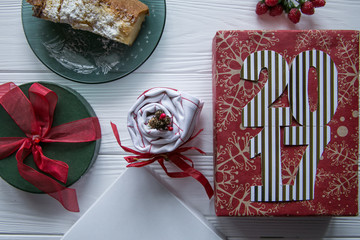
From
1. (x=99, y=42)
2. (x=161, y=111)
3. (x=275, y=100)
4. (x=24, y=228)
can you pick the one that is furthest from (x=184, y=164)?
(x=24, y=228)

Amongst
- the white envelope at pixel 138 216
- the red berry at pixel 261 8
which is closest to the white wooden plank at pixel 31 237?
the white envelope at pixel 138 216

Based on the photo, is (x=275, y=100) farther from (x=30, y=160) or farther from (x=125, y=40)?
(x=30, y=160)

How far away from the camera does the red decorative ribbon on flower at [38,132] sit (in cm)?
67

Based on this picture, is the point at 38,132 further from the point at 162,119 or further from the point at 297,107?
the point at 297,107

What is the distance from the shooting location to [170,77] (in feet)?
2.41

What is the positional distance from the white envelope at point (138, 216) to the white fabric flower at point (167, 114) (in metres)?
0.09

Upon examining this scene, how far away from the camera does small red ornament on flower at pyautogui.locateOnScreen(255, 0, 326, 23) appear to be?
26.6 inches

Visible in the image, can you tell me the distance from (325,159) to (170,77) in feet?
1.36

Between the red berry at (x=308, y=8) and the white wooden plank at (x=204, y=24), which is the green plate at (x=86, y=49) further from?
the red berry at (x=308, y=8)

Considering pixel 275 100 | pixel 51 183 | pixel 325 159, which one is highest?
pixel 275 100

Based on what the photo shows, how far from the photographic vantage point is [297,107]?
0.62m

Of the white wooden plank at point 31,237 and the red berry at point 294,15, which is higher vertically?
the red berry at point 294,15

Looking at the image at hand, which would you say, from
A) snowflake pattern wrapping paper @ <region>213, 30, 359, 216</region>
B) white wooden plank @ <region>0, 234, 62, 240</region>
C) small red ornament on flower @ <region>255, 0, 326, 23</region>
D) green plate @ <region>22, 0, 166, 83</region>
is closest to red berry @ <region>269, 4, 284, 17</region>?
small red ornament on flower @ <region>255, 0, 326, 23</region>

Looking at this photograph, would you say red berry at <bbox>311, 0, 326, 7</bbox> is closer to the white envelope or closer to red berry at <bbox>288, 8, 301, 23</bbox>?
red berry at <bbox>288, 8, 301, 23</bbox>
